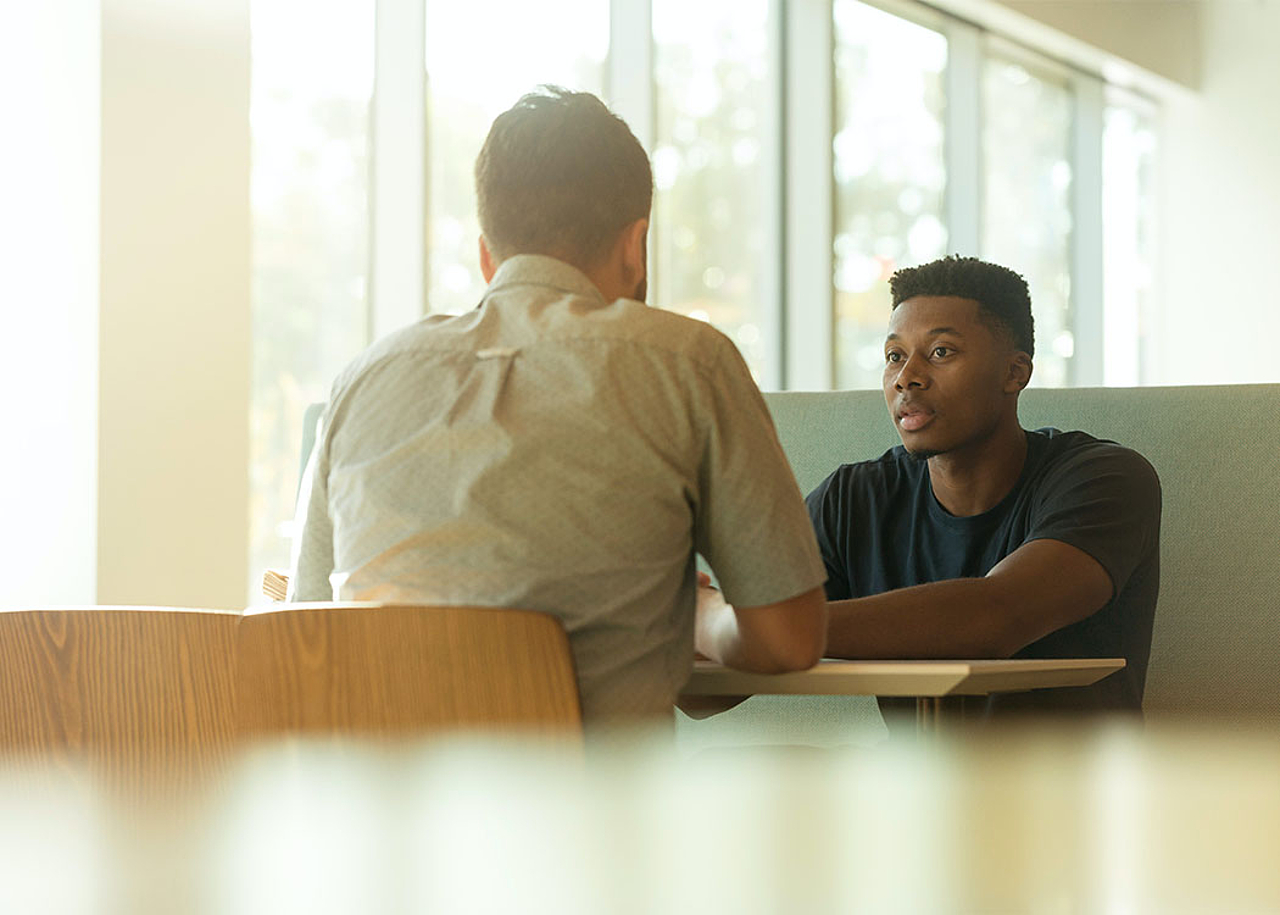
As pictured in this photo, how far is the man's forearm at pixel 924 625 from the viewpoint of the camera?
1599mm

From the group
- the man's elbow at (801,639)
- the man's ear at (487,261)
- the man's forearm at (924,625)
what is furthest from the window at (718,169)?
the man's elbow at (801,639)

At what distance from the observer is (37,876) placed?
12cm

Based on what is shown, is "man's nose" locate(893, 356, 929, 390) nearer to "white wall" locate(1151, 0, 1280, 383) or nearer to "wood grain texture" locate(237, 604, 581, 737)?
"wood grain texture" locate(237, 604, 581, 737)

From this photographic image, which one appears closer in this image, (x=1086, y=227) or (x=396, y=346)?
(x=396, y=346)

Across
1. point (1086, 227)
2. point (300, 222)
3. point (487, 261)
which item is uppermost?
point (1086, 227)

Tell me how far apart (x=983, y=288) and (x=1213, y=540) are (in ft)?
1.78

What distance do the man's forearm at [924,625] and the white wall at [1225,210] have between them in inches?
242

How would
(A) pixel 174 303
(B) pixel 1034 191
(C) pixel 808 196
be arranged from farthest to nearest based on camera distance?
1. (B) pixel 1034 191
2. (C) pixel 808 196
3. (A) pixel 174 303

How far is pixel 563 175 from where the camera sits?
1.36 meters

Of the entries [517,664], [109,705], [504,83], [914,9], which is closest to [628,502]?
[517,664]

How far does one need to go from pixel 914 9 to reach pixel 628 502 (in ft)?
19.1

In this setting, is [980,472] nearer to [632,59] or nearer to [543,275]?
[543,275]

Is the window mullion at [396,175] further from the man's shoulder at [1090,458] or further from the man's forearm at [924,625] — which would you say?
the man's forearm at [924,625]

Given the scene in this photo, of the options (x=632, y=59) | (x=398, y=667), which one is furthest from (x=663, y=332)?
(x=632, y=59)
